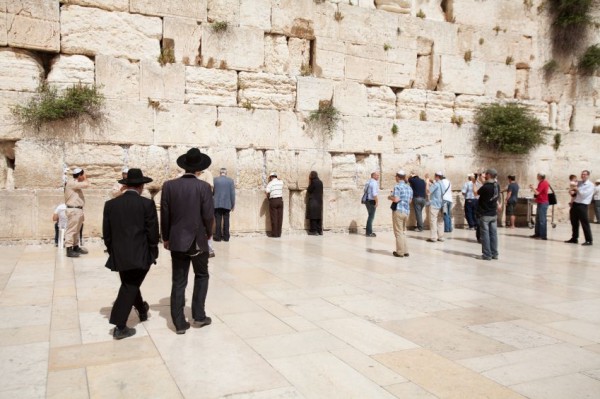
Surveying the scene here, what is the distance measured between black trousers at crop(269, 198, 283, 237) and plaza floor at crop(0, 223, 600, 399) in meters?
2.70

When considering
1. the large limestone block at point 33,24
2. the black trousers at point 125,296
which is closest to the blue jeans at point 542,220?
the black trousers at point 125,296

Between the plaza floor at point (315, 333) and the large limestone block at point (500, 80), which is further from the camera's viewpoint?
the large limestone block at point (500, 80)

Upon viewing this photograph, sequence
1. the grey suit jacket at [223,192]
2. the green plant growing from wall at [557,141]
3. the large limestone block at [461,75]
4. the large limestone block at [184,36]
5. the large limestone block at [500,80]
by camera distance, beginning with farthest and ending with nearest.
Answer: the green plant growing from wall at [557,141] < the large limestone block at [500,80] < the large limestone block at [461,75] < the large limestone block at [184,36] < the grey suit jacket at [223,192]

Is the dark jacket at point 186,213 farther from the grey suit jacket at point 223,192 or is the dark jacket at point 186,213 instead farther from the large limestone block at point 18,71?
the large limestone block at point 18,71

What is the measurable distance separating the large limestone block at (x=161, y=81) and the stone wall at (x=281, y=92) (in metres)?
0.03

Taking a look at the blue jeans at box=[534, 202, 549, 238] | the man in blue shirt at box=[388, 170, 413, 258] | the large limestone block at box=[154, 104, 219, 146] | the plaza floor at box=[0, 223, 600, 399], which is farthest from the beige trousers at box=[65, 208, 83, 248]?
the blue jeans at box=[534, 202, 549, 238]

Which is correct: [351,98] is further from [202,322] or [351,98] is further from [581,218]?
[202,322]

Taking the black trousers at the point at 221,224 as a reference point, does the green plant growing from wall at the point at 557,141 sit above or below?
above

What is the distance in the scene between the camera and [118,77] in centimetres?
1003

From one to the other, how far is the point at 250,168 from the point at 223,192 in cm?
125

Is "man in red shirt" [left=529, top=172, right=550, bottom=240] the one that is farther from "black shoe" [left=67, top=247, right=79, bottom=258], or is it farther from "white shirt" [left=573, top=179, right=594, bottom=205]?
"black shoe" [left=67, top=247, right=79, bottom=258]

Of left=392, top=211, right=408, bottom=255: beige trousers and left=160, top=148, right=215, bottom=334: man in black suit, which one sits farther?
left=392, top=211, right=408, bottom=255: beige trousers

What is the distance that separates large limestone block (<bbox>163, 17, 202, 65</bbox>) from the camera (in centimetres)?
1045

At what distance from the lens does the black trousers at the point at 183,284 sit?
182 inches
